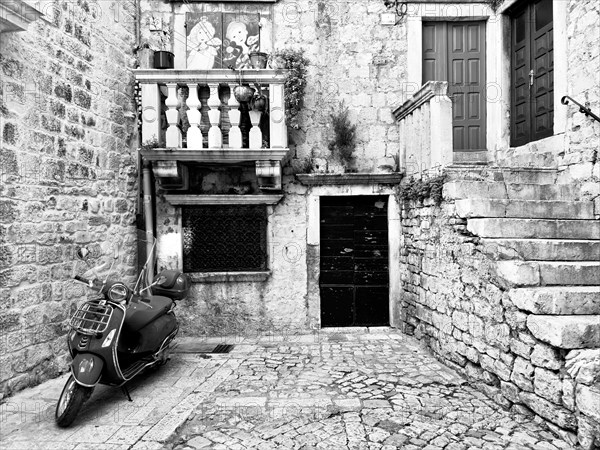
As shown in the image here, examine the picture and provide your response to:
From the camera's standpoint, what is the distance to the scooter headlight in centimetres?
351

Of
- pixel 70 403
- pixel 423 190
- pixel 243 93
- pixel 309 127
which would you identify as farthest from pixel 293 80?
pixel 70 403

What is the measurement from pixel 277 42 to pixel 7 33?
3.60 metres

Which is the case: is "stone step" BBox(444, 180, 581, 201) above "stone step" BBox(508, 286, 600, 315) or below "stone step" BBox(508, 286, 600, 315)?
above

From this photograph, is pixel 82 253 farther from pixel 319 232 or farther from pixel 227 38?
pixel 227 38

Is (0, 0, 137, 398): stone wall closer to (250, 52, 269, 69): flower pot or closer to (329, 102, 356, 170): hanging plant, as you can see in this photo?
(250, 52, 269, 69): flower pot

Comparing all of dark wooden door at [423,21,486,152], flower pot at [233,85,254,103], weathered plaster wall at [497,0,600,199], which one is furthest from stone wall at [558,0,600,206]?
flower pot at [233,85,254,103]

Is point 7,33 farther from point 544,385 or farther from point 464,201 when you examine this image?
point 544,385

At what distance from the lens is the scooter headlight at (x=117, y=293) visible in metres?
3.51

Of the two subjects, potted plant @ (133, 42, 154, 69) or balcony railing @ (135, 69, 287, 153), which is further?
potted plant @ (133, 42, 154, 69)

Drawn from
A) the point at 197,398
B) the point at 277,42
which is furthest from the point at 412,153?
the point at 197,398

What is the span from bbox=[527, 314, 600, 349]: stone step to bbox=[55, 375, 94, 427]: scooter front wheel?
11.7 ft

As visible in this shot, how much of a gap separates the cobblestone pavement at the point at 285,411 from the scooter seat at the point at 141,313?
67 cm

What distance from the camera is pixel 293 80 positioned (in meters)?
5.94

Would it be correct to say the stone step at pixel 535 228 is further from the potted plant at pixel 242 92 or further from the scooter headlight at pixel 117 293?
the scooter headlight at pixel 117 293
